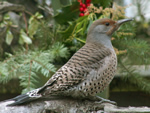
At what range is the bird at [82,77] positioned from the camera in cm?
91

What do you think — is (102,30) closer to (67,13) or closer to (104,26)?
(104,26)

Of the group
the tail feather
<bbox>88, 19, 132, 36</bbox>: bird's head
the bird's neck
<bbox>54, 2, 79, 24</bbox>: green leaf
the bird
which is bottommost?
the tail feather

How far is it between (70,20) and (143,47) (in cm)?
42

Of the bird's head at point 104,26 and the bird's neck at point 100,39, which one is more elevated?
the bird's head at point 104,26

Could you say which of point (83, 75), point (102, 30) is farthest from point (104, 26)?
A: point (83, 75)

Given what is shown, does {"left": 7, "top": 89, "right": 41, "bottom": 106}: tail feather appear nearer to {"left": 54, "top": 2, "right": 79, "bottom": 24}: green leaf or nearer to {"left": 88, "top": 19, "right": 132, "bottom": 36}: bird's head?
{"left": 88, "top": 19, "right": 132, "bottom": 36}: bird's head

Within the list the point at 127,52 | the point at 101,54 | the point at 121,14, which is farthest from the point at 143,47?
the point at 101,54

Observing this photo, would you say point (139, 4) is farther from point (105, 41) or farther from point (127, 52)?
point (105, 41)

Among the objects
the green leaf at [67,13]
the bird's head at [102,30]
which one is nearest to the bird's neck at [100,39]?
the bird's head at [102,30]

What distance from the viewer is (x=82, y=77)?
945 millimetres

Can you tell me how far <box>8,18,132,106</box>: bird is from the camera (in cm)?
91

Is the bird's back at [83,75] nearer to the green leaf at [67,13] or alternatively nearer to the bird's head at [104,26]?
the bird's head at [104,26]

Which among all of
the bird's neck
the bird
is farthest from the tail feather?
the bird's neck

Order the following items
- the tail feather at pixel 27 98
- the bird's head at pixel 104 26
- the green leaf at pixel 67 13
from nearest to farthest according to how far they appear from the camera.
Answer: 1. the tail feather at pixel 27 98
2. the bird's head at pixel 104 26
3. the green leaf at pixel 67 13
